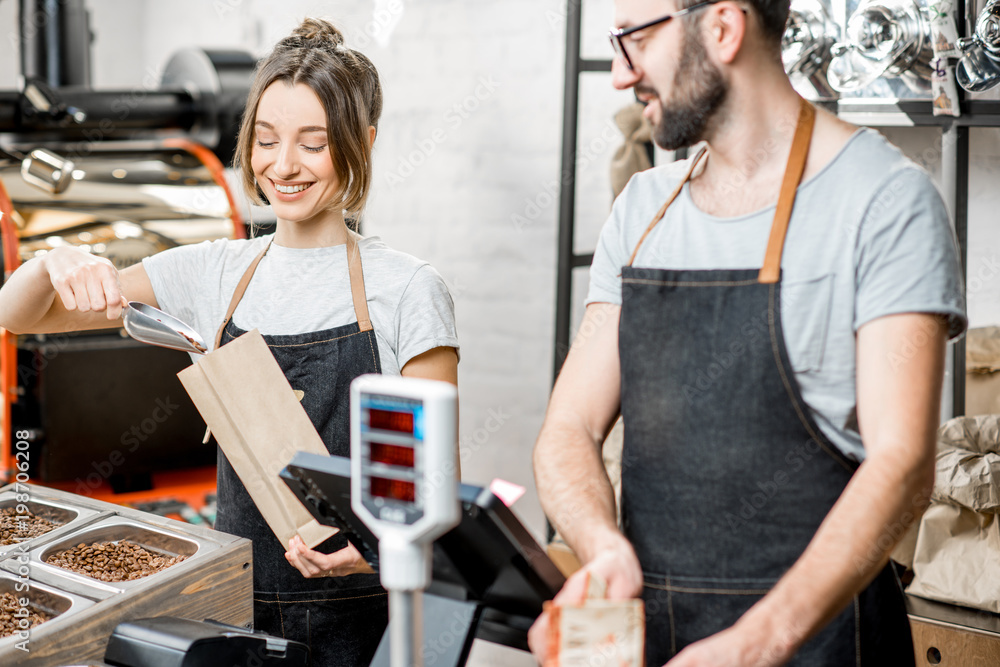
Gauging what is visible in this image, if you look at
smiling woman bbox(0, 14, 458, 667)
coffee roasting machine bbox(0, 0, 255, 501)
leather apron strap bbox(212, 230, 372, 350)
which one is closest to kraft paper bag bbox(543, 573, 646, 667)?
smiling woman bbox(0, 14, 458, 667)

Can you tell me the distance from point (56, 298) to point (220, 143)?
2.04 meters

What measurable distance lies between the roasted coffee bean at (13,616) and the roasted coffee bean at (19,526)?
16 cm

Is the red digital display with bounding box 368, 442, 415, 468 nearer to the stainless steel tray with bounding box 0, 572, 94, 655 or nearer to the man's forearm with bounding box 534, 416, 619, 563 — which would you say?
the man's forearm with bounding box 534, 416, 619, 563

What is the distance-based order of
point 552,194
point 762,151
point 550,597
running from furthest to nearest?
point 552,194
point 762,151
point 550,597

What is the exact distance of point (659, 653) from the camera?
49.7 inches

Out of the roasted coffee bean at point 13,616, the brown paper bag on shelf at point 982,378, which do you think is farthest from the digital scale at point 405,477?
the brown paper bag on shelf at point 982,378

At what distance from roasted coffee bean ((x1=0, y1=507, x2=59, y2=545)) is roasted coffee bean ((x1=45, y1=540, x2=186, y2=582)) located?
10 centimetres

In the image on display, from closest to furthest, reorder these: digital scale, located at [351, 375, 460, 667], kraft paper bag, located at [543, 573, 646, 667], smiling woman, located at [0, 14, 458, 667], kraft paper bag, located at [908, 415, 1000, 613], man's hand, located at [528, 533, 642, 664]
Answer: digital scale, located at [351, 375, 460, 667] < kraft paper bag, located at [543, 573, 646, 667] < man's hand, located at [528, 533, 642, 664] < smiling woman, located at [0, 14, 458, 667] < kraft paper bag, located at [908, 415, 1000, 613]

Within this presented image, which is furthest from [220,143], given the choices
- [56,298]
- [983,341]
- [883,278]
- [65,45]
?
[883,278]

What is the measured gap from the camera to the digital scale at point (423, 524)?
2.26 feet

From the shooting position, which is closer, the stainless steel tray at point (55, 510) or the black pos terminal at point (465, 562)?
the black pos terminal at point (465, 562)

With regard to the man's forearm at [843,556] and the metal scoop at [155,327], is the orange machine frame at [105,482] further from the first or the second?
the man's forearm at [843,556]

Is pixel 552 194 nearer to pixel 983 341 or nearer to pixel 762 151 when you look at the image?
pixel 983 341

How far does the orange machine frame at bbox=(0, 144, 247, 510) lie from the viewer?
9.07 ft
